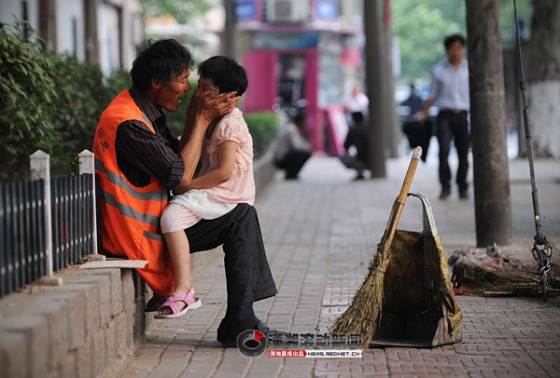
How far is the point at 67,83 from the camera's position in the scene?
10.1 meters

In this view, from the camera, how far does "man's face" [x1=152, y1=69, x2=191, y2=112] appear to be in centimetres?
626

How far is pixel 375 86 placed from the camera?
61.4ft

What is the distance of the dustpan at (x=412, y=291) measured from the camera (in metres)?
6.28

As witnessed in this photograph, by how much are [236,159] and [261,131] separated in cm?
1284

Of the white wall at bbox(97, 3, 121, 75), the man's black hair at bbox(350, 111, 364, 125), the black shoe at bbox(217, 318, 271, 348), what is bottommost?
the black shoe at bbox(217, 318, 271, 348)

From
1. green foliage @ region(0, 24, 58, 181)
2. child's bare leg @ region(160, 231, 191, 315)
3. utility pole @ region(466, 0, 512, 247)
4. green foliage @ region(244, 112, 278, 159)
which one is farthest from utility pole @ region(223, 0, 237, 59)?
child's bare leg @ region(160, 231, 191, 315)

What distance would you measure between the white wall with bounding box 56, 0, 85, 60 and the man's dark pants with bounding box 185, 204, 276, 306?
10.7 metres

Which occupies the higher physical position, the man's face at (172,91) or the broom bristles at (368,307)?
the man's face at (172,91)

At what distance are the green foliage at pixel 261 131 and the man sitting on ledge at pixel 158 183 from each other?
1012 centimetres

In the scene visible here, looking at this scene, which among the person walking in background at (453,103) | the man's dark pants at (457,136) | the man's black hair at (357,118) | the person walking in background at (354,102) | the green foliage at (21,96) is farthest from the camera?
the person walking in background at (354,102)

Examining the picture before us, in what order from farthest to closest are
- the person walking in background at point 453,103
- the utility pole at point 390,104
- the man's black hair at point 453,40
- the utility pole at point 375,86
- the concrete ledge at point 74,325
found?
the utility pole at point 390,104, the utility pole at point 375,86, the person walking in background at point 453,103, the man's black hair at point 453,40, the concrete ledge at point 74,325

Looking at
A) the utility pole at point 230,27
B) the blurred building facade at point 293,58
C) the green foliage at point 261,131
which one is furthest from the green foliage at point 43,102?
the blurred building facade at point 293,58

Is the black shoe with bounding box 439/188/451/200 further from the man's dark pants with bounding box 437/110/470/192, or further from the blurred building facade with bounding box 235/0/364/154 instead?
the blurred building facade with bounding box 235/0/364/154

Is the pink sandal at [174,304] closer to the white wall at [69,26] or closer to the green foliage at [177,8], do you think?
the white wall at [69,26]
